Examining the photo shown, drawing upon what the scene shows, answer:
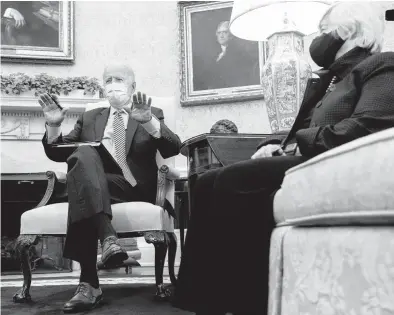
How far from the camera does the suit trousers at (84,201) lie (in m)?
2.05

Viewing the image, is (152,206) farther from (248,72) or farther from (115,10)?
(115,10)

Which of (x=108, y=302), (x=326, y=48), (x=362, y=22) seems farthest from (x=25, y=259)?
(x=362, y=22)

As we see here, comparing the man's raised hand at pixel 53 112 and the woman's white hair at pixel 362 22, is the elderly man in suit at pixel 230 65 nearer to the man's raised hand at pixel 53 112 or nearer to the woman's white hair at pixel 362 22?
the man's raised hand at pixel 53 112

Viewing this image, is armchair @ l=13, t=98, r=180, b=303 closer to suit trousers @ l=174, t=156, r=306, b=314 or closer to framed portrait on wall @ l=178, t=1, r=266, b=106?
suit trousers @ l=174, t=156, r=306, b=314

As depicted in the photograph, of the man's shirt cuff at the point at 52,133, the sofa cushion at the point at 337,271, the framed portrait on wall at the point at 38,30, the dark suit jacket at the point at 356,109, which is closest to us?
the sofa cushion at the point at 337,271

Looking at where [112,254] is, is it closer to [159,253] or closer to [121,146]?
[159,253]

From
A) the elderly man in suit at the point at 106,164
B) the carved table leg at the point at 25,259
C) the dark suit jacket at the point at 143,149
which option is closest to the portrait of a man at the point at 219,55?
the elderly man in suit at the point at 106,164

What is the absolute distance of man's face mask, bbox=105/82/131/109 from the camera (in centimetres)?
261

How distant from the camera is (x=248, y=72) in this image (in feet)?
15.8

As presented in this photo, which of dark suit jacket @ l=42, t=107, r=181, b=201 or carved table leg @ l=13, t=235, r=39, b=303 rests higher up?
dark suit jacket @ l=42, t=107, r=181, b=201

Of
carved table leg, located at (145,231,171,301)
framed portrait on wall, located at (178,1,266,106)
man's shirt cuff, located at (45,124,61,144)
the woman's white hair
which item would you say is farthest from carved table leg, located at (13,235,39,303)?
framed portrait on wall, located at (178,1,266,106)

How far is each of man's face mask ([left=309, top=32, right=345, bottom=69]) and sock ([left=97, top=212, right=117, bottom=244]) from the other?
3.49ft

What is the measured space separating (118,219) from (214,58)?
2.98m

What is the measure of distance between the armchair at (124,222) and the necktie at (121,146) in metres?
0.15
